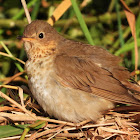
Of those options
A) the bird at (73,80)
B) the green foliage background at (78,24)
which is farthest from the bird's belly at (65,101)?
the green foliage background at (78,24)

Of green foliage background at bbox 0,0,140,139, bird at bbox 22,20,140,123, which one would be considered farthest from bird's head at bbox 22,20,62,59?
green foliage background at bbox 0,0,140,139

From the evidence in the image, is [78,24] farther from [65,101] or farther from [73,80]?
[65,101]

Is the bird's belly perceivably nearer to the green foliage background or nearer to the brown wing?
the brown wing

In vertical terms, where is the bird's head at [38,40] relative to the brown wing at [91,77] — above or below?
above

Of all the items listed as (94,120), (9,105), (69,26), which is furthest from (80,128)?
(69,26)

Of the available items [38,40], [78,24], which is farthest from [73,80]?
[78,24]

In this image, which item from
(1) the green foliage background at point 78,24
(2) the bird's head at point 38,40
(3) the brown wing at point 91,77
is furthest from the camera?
(1) the green foliage background at point 78,24

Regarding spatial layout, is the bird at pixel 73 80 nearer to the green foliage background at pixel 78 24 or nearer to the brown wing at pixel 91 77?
the brown wing at pixel 91 77

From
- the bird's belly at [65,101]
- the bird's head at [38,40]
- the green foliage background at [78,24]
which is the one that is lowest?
the bird's belly at [65,101]

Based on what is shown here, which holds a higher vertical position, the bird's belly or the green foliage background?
the green foliage background
